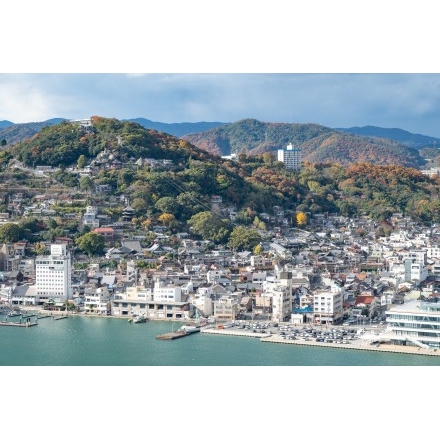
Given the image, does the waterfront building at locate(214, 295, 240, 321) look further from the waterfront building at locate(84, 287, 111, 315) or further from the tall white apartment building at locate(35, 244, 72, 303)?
the tall white apartment building at locate(35, 244, 72, 303)

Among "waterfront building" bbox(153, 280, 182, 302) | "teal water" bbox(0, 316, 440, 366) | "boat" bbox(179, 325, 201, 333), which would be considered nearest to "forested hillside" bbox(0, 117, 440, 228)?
"waterfront building" bbox(153, 280, 182, 302)

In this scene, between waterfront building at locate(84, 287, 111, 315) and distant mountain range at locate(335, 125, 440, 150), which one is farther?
distant mountain range at locate(335, 125, 440, 150)

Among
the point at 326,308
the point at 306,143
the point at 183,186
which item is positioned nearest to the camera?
the point at 326,308

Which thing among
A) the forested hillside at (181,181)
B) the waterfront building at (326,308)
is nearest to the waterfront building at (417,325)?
the waterfront building at (326,308)

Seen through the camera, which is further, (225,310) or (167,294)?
(167,294)

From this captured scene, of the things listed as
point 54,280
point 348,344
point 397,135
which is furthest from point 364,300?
point 397,135

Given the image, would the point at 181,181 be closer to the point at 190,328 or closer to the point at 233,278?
the point at 233,278
